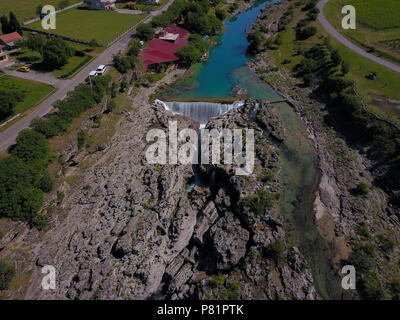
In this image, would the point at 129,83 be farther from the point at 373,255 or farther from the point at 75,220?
the point at 373,255

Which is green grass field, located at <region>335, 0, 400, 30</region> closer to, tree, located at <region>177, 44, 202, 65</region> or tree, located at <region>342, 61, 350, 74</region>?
tree, located at <region>342, 61, 350, 74</region>

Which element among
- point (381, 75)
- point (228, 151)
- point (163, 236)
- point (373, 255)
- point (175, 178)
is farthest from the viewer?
point (381, 75)

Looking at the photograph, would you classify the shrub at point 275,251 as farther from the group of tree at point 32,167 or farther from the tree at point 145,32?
the tree at point 145,32

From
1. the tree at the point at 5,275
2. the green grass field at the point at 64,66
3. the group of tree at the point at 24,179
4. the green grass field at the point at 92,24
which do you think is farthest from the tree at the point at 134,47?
the tree at the point at 5,275

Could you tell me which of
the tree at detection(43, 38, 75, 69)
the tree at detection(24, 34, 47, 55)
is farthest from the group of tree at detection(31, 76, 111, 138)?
the tree at detection(24, 34, 47, 55)

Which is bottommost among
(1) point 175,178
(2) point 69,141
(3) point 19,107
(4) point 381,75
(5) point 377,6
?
(1) point 175,178

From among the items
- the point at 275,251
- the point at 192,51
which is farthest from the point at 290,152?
the point at 192,51

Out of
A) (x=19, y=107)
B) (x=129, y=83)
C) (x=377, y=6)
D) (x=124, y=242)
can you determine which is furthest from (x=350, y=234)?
(x=377, y=6)
